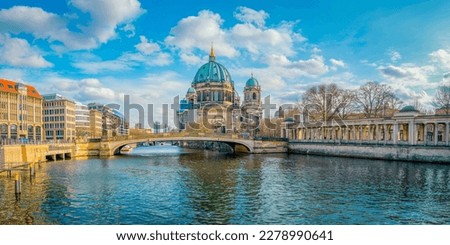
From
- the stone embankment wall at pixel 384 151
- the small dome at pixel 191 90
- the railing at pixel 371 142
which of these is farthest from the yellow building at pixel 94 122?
the stone embankment wall at pixel 384 151

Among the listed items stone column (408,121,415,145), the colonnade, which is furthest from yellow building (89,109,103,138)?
stone column (408,121,415,145)

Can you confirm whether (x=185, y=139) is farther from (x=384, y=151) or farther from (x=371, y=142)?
(x=384, y=151)

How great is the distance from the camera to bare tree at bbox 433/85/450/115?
40.0 metres

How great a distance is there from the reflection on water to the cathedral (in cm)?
5420

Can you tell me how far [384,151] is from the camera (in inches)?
1401

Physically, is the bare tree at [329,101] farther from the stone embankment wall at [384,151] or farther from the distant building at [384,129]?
the stone embankment wall at [384,151]

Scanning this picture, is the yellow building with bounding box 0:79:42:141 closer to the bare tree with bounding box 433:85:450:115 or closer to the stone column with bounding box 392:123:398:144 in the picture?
the stone column with bounding box 392:123:398:144

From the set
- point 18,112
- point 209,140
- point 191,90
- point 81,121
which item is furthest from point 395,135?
point 191,90

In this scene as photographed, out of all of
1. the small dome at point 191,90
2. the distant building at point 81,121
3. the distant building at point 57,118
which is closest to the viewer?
the distant building at point 57,118

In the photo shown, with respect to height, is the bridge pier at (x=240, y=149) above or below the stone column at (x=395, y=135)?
below

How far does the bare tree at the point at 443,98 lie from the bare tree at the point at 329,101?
11357 mm

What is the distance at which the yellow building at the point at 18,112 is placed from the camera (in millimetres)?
41875
